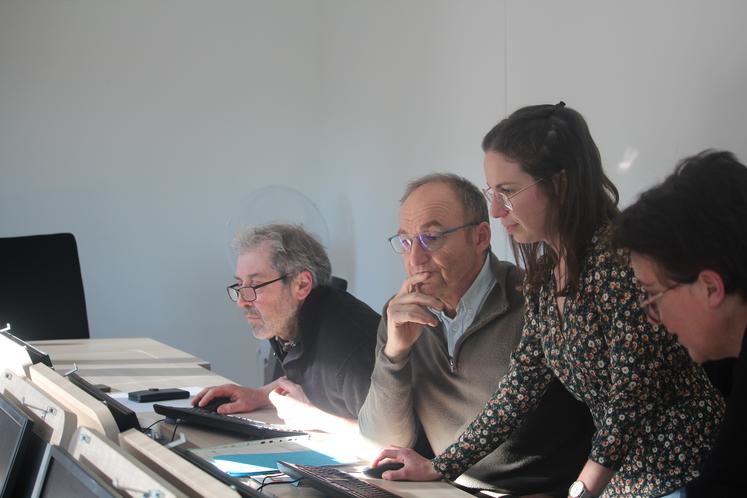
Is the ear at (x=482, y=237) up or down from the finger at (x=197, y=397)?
up

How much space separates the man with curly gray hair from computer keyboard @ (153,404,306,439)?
0.22 meters

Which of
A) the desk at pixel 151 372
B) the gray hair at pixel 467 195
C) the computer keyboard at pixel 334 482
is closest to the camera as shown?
the computer keyboard at pixel 334 482

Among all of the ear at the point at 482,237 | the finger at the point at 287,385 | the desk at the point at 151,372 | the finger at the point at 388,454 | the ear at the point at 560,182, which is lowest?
the desk at the point at 151,372

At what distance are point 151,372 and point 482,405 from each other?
5.00 ft

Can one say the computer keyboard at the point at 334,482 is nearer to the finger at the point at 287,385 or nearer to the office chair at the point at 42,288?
the finger at the point at 287,385

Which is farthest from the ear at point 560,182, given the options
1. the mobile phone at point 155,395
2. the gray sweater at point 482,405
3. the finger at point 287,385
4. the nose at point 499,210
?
the mobile phone at point 155,395

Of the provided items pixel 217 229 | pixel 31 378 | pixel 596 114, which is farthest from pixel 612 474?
pixel 217 229

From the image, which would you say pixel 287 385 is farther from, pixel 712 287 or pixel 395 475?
pixel 712 287

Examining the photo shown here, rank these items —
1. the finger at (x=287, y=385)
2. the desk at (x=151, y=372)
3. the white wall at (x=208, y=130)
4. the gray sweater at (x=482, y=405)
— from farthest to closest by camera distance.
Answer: the white wall at (x=208, y=130), the finger at (x=287, y=385), the gray sweater at (x=482, y=405), the desk at (x=151, y=372)

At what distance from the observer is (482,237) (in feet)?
7.57

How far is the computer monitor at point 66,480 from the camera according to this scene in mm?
1277

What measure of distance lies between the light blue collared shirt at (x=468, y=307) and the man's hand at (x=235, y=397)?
2.30 ft

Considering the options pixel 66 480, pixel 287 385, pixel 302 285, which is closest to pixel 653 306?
pixel 66 480

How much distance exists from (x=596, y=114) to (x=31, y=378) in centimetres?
190
